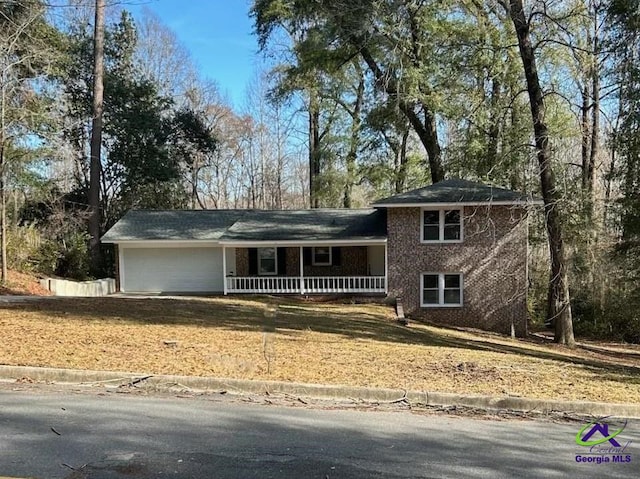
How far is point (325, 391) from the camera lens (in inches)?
272

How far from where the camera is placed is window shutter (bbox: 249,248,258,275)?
77.4ft

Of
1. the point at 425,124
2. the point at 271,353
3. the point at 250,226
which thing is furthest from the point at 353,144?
the point at 271,353

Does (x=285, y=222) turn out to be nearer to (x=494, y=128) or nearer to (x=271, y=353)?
(x=494, y=128)

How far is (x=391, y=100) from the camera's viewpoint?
945 inches

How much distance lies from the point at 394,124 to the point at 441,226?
8204 millimetres

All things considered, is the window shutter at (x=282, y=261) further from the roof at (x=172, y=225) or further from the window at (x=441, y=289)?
the window at (x=441, y=289)

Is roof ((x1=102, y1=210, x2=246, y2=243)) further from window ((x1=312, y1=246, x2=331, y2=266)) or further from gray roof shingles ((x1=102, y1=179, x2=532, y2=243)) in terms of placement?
window ((x1=312, y1=246, x2=331, y2=266))

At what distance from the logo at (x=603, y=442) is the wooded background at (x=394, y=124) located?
9.55 m

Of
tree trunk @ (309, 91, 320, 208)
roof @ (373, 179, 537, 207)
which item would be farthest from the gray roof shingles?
tree trunk @ (309, 91, 320, 208)

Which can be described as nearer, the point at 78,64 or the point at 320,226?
the point at 320,226

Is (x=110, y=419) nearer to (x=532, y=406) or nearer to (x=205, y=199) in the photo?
(x=532, y=406)

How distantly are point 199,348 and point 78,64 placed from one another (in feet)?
87.5

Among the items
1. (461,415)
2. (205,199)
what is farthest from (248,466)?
(205,199)

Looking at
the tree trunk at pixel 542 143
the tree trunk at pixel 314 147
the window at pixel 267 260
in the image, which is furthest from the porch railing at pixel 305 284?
the tree trunk at pixel 314 147
